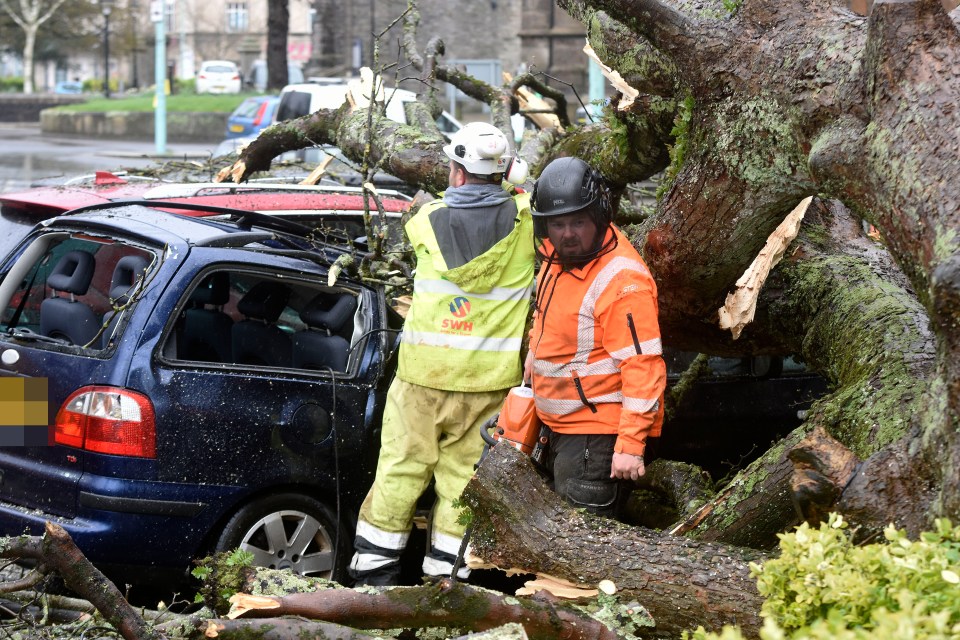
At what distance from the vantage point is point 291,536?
16.0 ft

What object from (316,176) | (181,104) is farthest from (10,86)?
(316,176)

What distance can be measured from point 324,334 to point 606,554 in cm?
223

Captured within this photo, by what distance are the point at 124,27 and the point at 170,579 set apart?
49.6 metres

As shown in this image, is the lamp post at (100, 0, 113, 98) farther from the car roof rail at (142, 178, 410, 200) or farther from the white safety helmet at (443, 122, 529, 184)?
the white safety helmet at (443, 122, 529, 184)

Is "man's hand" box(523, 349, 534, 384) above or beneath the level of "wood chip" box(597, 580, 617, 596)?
above

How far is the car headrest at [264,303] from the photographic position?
553 centimetres

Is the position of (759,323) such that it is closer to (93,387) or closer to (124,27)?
(93,387)

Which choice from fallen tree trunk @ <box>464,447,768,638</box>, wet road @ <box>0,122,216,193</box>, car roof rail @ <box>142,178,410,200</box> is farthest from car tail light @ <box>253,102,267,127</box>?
fallen tree trunk @ <box>464,447,768,638</box>

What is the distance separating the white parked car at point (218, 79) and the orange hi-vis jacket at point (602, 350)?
4343 centimetres

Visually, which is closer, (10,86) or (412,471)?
(412,471)

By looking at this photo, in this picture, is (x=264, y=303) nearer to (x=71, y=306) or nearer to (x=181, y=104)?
(x=71, y=306)

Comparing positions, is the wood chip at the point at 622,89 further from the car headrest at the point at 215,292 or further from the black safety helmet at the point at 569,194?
the car headrest at the point at 215,292

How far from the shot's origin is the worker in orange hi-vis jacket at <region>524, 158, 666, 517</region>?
4.07 meters

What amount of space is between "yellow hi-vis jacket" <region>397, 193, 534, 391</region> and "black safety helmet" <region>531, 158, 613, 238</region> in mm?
382
